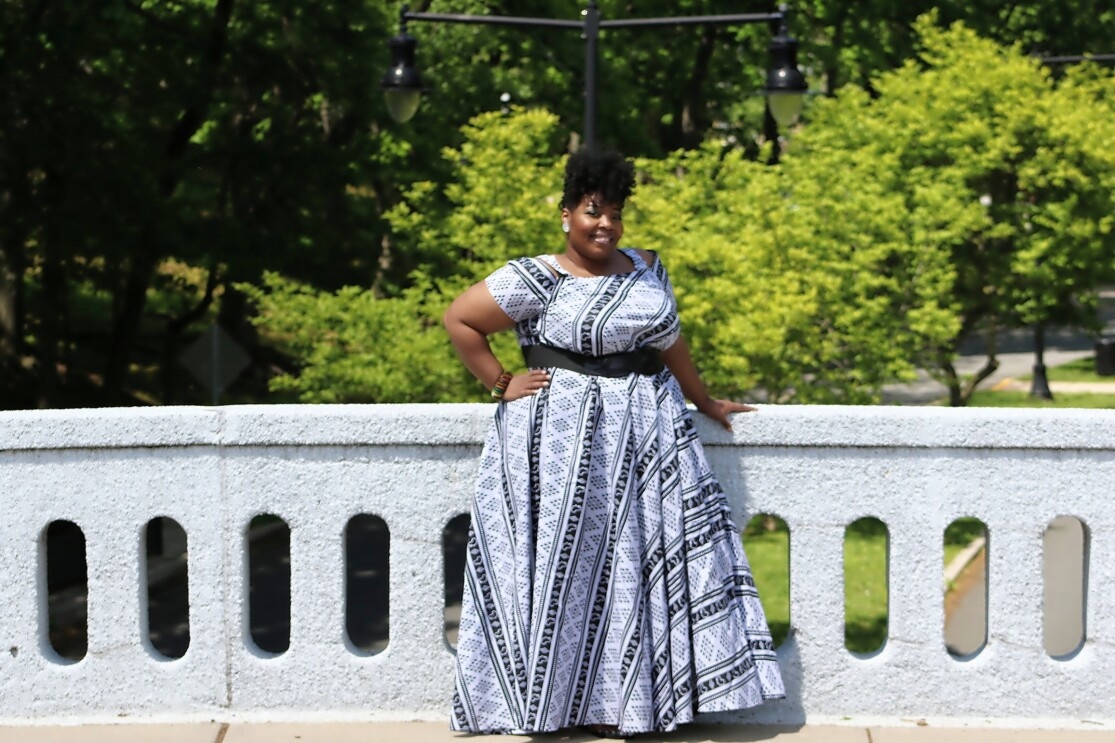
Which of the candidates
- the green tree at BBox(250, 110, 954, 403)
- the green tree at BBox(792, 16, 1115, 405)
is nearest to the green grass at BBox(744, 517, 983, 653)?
the green tree at BBox(250, 110, 954, 403)

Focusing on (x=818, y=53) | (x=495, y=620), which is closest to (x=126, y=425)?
(x=495, y=620)

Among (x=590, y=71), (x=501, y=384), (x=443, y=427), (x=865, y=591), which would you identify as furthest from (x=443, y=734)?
(x=865, y=591)

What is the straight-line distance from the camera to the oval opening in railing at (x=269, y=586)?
14.4 metres

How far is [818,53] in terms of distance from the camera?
3009 cm

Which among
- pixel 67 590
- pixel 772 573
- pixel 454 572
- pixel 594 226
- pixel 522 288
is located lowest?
pixel 454 572

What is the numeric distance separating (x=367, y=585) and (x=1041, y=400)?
17.5 m

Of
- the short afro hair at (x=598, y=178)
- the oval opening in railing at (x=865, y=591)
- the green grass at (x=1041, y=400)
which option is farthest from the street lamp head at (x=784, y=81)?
the green grass at (x=1041, y=400)

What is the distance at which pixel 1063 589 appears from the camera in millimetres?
14477

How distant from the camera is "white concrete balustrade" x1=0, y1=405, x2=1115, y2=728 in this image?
5.56 m

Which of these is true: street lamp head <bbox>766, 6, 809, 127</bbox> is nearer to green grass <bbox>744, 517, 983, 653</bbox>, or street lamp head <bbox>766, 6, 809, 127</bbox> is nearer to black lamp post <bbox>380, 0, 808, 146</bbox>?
black lamp post <bbox>380, 0, 808, 146</bbox>

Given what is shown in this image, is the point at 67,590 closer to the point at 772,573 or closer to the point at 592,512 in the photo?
the point at 772,573

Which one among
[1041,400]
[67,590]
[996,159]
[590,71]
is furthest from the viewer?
[1041,400]

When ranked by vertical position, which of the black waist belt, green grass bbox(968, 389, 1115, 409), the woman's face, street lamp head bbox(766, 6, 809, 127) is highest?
street lamp head bbox(766, 6, 809, 127)

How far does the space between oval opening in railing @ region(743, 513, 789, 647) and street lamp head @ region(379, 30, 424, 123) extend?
4.57 meters
